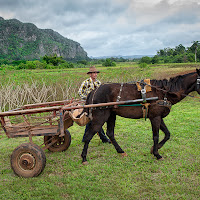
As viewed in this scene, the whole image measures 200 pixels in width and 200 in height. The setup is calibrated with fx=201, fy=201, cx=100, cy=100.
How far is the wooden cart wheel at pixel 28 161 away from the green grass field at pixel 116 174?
14cm

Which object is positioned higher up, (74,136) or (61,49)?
(61,49)

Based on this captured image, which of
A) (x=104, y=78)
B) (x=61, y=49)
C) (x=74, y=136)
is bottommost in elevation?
(x=74, y=136)

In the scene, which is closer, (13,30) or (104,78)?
(104,78)

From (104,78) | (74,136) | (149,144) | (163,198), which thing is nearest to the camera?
(163,198)

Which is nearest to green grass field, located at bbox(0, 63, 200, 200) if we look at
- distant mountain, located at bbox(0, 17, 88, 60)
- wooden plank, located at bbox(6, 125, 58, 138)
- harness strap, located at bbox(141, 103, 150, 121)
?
wooden plank, located at bbox(6, 125, 58, 138)

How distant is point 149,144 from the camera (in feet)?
18.8

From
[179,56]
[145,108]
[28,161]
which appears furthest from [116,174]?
[179,56]

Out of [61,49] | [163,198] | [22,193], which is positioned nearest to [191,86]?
[163,198]

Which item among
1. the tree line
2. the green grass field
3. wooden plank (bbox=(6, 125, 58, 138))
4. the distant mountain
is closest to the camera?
the green grass field

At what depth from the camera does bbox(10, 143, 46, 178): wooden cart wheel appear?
13.6ft

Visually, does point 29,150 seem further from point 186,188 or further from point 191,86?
point 191,86

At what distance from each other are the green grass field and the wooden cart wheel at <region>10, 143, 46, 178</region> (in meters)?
0.14

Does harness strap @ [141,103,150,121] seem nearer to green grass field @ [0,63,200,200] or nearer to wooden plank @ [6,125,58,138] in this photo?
green grass field @ [0,63,200,200]

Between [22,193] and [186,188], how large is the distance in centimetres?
290
